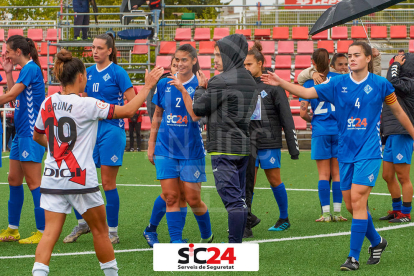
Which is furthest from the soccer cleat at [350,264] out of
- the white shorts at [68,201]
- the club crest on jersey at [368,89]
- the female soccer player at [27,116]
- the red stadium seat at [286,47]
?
the red stadium seat at [286,47]

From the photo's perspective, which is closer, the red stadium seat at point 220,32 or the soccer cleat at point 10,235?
the soccer cleat at point 10,235

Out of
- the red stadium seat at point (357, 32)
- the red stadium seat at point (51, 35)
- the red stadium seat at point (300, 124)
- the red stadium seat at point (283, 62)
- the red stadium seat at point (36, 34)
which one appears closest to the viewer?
the red stadium seat at point (300, 124)

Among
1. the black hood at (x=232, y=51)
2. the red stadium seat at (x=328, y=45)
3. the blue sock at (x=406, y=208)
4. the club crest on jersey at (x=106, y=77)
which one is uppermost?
the red stadium seat at (x=328, y=45)

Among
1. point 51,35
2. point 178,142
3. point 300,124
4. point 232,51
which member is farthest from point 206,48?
point 232,51

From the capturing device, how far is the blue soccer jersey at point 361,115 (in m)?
4.59

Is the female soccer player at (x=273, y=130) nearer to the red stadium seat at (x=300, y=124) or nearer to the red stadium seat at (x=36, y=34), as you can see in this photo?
the red stadium seat at (x=300, y=124)

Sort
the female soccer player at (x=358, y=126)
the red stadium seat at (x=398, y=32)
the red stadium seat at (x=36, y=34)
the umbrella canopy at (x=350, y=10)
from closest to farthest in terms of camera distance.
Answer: the female soccer player at (x=358, y=126) < the umbrella canopy at (x=350, y=10) < the red stadium seat at (x=398, y=32) < the red stadium seat at (x=36, y=34)

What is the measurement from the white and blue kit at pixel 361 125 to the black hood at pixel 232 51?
36.1 inches

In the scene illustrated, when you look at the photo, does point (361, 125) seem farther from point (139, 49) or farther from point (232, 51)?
point (139, 49)

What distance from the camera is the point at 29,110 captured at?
5.61 m

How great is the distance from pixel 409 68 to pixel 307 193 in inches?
115

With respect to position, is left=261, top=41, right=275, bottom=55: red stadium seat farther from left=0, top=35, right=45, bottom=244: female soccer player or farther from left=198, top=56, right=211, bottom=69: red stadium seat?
left=0, top=35, right=45, bottom=244: female soccer player

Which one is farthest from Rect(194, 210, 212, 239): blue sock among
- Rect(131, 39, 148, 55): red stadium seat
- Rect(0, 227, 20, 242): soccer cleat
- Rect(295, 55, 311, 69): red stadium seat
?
Rect(295, 55, 311, 69): red stadium seat

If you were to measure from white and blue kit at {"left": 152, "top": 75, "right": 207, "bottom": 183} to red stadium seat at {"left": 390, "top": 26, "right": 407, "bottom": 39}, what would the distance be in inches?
651
